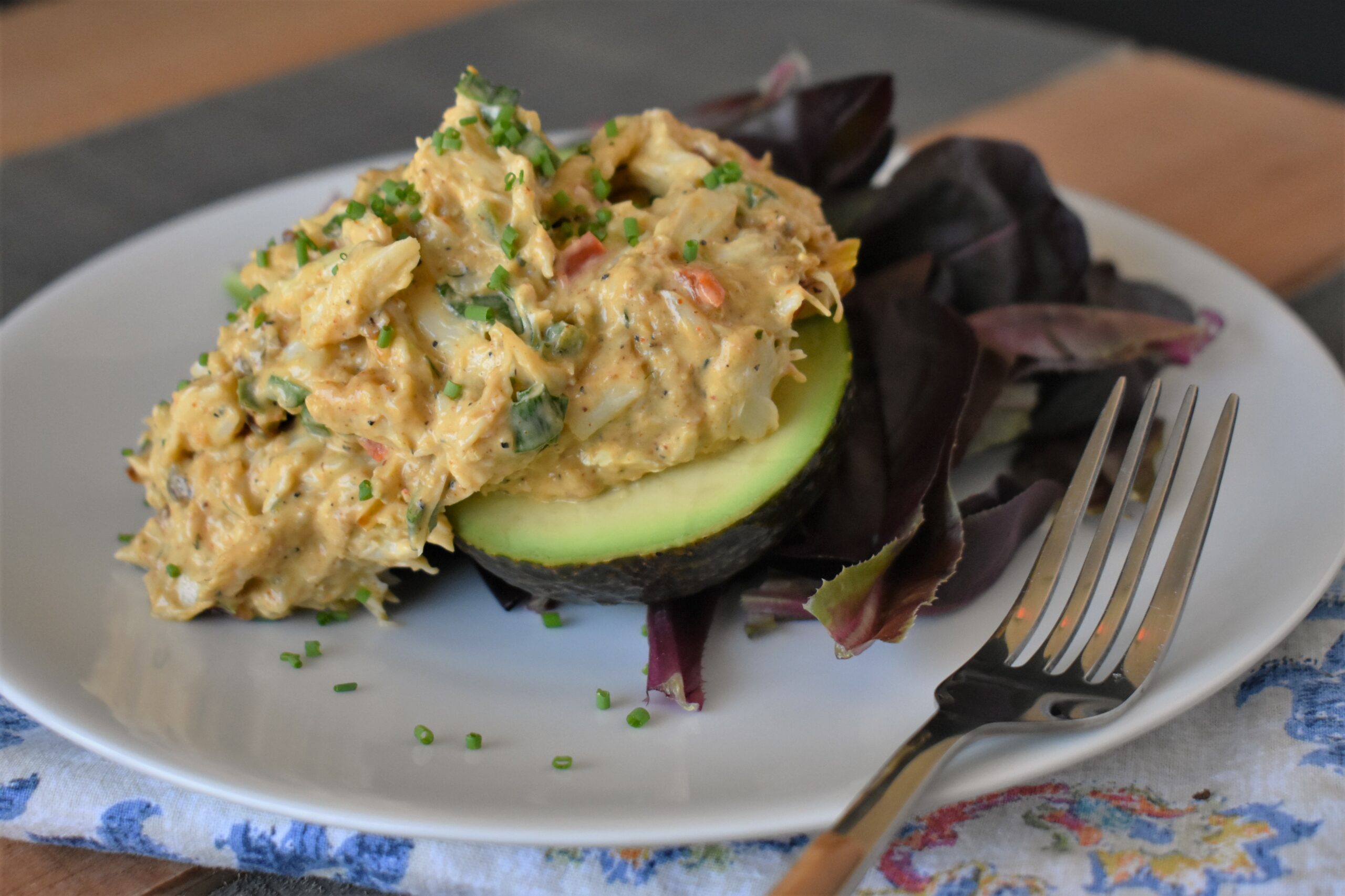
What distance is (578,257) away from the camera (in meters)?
1.68

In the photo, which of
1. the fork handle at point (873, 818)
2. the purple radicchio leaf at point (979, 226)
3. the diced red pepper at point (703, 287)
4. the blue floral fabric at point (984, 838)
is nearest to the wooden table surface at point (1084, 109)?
the purple radicchio leaf at point (979, 226)

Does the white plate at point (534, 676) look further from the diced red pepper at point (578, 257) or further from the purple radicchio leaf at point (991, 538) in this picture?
the diced red pepper at point (578, 257)

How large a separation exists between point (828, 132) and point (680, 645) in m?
1.37

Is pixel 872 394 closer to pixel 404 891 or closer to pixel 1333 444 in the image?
pixel 1333 444

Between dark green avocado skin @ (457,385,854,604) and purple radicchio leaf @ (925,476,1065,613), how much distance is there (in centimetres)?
24

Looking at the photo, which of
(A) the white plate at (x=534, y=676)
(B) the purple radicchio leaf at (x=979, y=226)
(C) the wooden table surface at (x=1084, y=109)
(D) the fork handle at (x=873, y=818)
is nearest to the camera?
(D) the fork handle at (x=873, y=818)

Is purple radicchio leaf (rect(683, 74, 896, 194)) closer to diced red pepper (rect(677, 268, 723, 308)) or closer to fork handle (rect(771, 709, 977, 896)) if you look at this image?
diced red pepper (rect(677, 268, 723, 308))

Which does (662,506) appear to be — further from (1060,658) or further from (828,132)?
(828,132)

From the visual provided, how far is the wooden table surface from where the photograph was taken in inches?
116

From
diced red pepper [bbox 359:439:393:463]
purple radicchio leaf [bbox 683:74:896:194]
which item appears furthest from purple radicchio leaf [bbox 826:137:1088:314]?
diced red pepper [bbox 359:439:393:463]

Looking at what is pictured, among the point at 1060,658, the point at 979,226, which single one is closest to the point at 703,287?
the point at 1060,658

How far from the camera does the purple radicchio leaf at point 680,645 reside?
1.61 meters

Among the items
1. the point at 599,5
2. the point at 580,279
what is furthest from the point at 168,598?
the point at 599,5

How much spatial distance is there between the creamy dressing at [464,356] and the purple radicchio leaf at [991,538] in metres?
0.37
